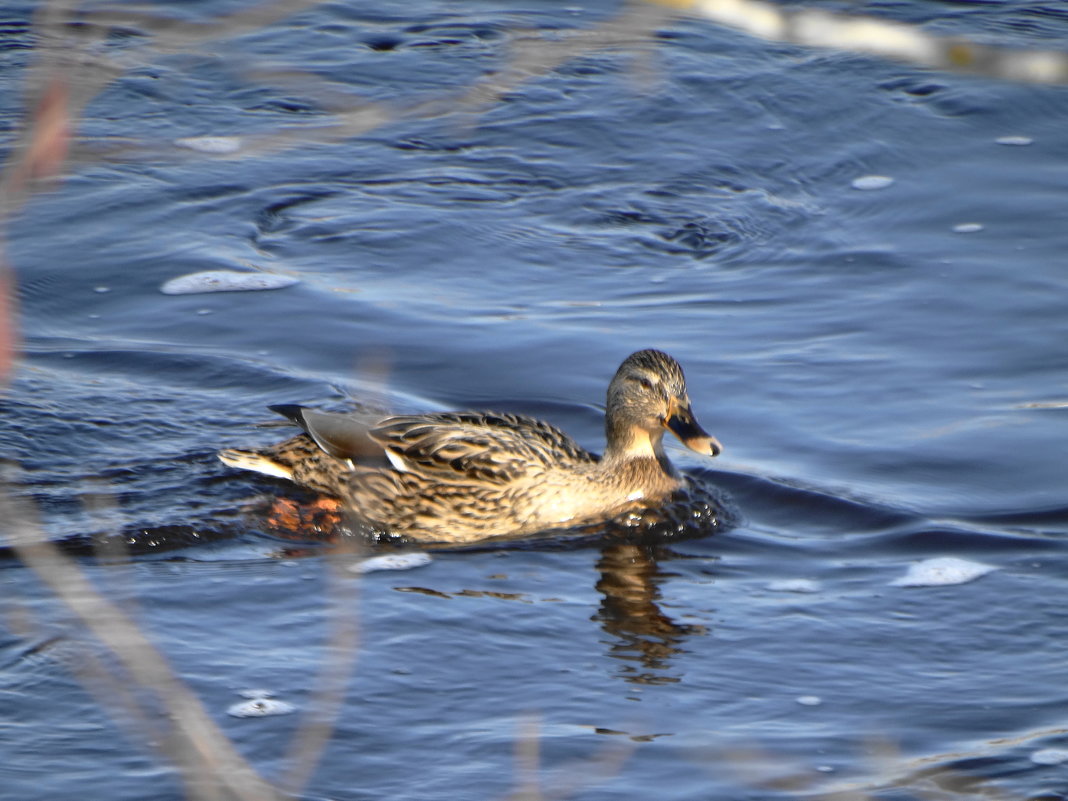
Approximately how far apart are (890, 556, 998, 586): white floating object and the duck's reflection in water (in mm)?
1023

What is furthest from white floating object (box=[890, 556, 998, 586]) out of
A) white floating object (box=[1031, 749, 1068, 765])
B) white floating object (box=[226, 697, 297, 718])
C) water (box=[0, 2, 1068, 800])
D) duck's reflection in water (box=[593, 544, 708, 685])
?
white floating object (box=[226, 697, 297, 718])

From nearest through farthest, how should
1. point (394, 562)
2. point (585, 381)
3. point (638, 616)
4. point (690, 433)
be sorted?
1. point (638, 616)
2. point (394, 562)
3. point (690, 433)
4. point (585, 381)

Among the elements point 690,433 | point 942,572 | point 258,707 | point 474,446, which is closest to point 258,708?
point 258,707

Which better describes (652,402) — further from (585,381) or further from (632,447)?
(585,381)

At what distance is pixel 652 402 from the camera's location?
317 inches

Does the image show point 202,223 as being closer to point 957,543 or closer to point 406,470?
point 406,470

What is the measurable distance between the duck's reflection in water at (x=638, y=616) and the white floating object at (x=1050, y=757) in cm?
134

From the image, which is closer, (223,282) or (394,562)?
(394,562)

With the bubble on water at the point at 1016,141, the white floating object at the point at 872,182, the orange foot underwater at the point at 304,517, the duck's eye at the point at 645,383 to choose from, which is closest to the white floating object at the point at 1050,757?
the duck's eye at the point at 645,383

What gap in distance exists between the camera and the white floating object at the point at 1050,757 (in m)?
5.60

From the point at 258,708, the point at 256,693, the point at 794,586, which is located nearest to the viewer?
the point at 258,708

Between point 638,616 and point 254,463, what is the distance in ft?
7.40

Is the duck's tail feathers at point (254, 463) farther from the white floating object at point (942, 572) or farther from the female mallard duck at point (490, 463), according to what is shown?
the white floating object at point (942, 572)

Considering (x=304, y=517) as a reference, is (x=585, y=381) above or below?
above
